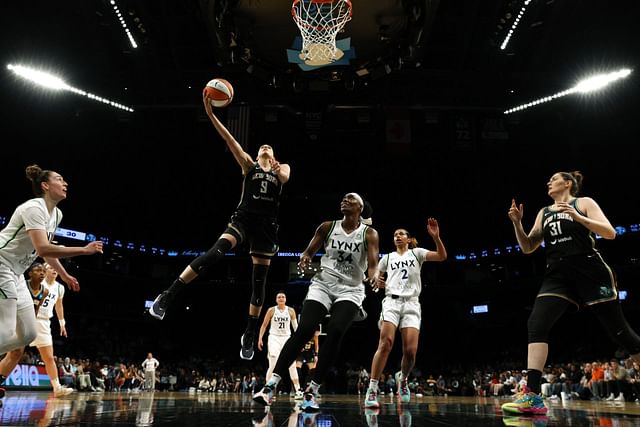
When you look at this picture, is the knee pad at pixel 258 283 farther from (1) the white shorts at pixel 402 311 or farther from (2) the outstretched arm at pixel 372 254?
(2) the outstretched arm at pixel 372 254

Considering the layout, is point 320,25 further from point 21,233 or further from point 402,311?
point 21,233

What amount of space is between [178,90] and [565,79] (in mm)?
12237

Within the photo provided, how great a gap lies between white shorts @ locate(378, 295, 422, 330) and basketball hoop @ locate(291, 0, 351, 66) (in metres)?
6.50

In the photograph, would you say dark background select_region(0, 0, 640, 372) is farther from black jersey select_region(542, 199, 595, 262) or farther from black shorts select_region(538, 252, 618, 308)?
black shorts select_region(538, 252, 618, 308)

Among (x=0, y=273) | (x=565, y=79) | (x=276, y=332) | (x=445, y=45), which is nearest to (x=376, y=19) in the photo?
(x=445, y=45)

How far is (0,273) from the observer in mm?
3863

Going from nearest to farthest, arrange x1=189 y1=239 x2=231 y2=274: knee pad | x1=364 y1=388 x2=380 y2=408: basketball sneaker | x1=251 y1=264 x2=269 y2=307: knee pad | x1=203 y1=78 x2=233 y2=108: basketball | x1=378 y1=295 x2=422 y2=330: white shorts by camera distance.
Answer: x1=364 y1=388 x2=380 y2=408: basketball sneaker, x1=189 y1=239 x2=231 y2=274: knee pad, x1=203 y1=78 x2=233 y2=108: basketball, x1=251 y1=264 x2=269 y2=307: knee pad, x1=378 y1=295 x2=422 y2=330: white shorts

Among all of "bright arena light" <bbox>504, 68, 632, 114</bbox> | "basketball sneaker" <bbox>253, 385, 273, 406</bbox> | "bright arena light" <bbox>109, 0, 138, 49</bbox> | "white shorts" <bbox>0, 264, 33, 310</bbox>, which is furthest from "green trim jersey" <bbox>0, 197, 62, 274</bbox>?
"bright arena light" <bbox>504, 68, 632, 114</bbox>

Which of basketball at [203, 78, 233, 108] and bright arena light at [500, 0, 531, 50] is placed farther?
bright arena light at [500, 0, 531, 50]

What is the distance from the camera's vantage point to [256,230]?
6.38 m

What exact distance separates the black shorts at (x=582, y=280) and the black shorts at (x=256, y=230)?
3.32 meters

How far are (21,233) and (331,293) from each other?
2.72 m

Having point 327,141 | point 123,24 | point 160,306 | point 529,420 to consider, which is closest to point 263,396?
point 160,306

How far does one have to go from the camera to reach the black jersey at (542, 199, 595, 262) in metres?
4.41
